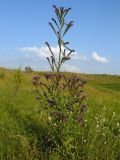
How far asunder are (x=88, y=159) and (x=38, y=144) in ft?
4.54

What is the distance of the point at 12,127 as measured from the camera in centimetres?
820

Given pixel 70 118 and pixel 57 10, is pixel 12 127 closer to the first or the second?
pixel 70 118

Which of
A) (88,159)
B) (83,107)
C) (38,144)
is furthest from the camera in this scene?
(38,144)

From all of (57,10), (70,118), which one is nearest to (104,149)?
(70,118)

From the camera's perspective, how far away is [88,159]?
236 inches

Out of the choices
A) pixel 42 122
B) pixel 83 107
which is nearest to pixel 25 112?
pixel 42 122

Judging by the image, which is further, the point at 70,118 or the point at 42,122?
the point at 42,122

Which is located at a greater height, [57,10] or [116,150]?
[57,10]

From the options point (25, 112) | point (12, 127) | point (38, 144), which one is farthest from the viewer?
point (25, 112)

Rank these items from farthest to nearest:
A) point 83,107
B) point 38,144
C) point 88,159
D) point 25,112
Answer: point 25,112 → point 38,144 → point 83,107 → point 88,159

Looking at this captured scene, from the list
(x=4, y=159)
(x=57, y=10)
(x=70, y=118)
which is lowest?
(x=4, y=159)

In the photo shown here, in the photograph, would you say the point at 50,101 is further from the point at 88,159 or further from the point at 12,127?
the point at 12,127

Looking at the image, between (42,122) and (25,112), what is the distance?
1.87m

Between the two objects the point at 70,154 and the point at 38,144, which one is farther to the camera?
the point at 38,144
